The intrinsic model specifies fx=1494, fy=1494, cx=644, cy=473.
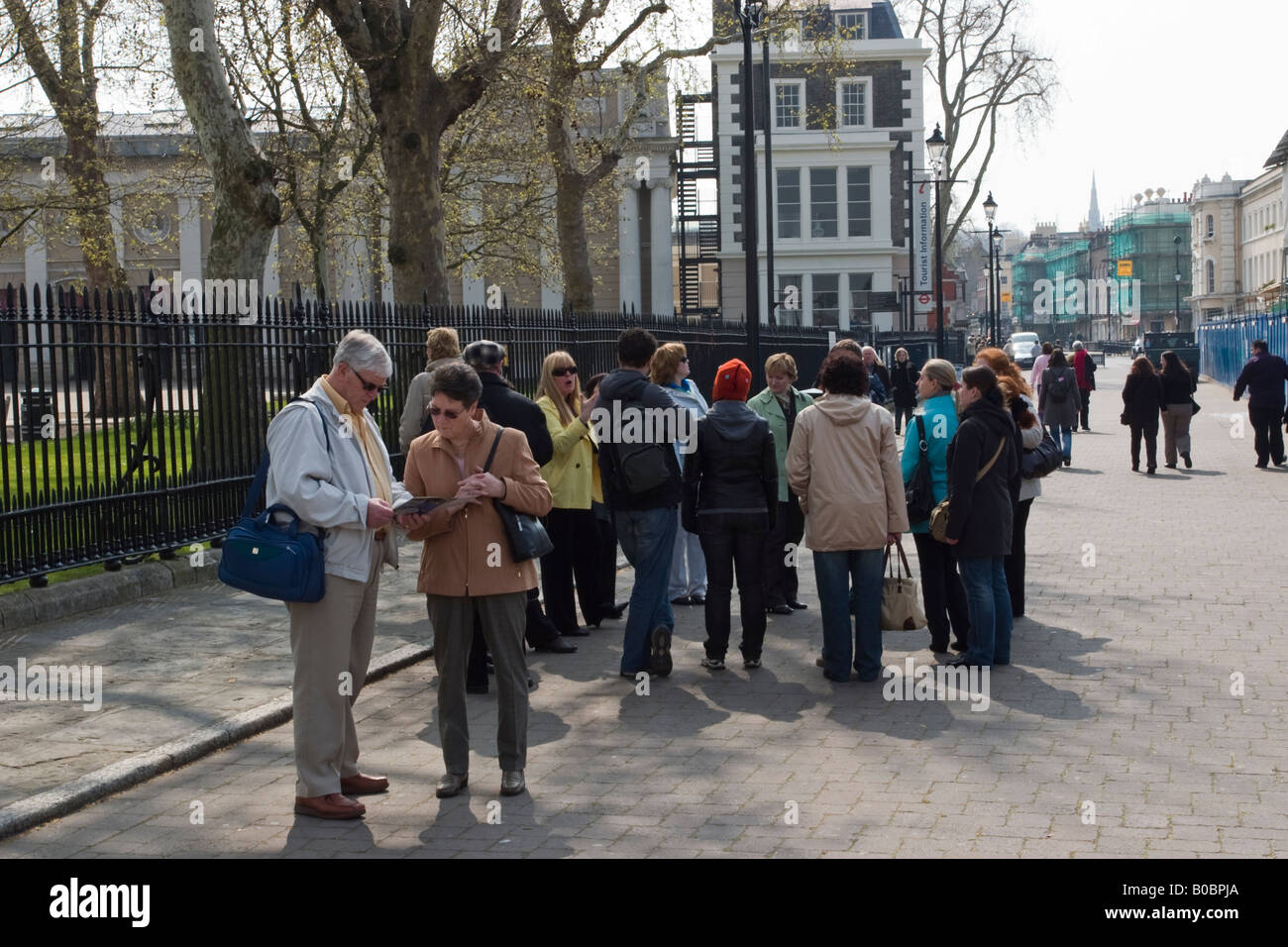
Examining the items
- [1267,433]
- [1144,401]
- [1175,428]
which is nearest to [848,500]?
[1144,401]

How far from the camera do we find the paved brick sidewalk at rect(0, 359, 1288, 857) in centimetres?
562

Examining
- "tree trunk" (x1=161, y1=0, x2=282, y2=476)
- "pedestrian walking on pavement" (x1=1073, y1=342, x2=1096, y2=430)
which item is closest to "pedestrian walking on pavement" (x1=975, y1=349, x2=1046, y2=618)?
"tree trunk" (x1=161, y1=0, x2=282, y2=476)

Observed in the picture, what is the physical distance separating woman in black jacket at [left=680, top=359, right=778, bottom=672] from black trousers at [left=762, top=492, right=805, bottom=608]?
1.57 metres

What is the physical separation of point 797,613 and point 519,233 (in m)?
26.7

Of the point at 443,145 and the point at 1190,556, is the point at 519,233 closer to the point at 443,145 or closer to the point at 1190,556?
the point at 443,145

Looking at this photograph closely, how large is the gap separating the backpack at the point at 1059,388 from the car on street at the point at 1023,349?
126 ft

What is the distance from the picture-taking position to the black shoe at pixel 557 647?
969cm

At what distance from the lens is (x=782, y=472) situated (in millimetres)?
10625

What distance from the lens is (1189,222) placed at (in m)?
133

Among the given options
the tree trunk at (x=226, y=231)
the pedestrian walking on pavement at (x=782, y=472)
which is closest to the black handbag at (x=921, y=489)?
the pedestrian walking on pavement at (x=782, y=472)

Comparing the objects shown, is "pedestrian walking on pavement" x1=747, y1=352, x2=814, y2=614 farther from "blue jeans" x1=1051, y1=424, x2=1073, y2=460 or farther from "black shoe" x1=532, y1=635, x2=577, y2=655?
"blue jeans" x1=1051, y1=424, x2=1073, y2=460

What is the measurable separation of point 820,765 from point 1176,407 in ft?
54.2

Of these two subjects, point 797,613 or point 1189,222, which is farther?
point 1189,222
